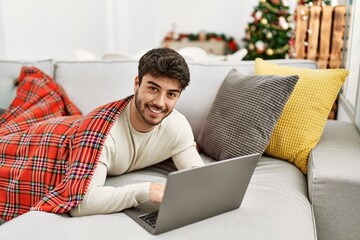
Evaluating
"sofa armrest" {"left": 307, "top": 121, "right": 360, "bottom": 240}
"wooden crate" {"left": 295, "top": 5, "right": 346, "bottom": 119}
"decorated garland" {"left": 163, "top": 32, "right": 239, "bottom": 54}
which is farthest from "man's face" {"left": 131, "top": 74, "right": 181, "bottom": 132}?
"decorated garland" {"left": 163, "top": 32, "right": 239, "bottom": 54}

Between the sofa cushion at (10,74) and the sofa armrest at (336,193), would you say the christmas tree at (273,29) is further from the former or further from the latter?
the sofa armrest at (336,193)

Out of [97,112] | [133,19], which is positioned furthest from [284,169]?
[133,19]

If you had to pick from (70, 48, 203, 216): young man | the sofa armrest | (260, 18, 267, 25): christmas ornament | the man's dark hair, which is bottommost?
the sofa armrest

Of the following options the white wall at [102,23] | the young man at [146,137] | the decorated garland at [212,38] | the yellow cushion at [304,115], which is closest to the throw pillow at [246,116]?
the yellow cushion at [304,115]

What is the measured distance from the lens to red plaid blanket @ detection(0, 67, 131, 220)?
1258 mm

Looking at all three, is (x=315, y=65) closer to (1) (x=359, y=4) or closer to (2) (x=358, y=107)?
(2) (x=358, y=107)

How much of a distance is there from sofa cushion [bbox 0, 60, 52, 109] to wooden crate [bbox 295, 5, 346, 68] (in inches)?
74.6

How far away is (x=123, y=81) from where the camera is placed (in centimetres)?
213

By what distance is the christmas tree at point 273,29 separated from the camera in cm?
442

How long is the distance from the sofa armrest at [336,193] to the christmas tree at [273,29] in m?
3.10

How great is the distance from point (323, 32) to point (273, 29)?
166 cm

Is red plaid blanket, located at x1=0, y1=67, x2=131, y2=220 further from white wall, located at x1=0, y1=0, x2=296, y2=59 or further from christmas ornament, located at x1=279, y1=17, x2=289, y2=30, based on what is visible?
christmas ornament, located at x1=279, y1=17, x2=289, y2=30

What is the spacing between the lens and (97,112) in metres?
1.41

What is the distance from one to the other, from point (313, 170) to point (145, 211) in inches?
24.6
